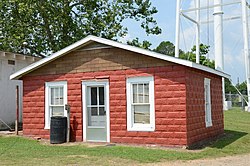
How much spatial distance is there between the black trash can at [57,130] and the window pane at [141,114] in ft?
9.79

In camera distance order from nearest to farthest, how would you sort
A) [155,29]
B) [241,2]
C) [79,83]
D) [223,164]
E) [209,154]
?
[223,164]
[209,154]
[79,83]
[241,2]
[155,29]

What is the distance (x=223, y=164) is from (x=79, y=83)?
22.5 feet

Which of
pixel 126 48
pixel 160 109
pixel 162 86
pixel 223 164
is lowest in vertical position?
pixel 223 164

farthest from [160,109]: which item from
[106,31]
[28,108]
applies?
[106,31]

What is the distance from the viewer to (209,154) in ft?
39.1

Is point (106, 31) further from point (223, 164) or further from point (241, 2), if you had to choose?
point (223, 164)

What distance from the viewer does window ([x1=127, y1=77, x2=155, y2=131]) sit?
13.5 metres

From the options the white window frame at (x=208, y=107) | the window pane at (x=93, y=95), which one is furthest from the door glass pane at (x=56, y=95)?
the white window frame at (x=208, y=107)

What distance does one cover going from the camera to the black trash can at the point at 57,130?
14.7 meters

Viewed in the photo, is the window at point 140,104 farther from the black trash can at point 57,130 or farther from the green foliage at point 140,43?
the green foliage at point 140,43

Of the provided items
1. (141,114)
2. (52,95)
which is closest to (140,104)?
(141,114)

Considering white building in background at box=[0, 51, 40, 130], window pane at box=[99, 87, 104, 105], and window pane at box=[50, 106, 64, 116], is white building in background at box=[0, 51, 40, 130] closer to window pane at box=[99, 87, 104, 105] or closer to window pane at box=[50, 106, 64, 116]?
window pane at box=[50, 106, 64, 116]

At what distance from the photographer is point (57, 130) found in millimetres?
14734

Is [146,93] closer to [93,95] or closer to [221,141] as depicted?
[93,95]
